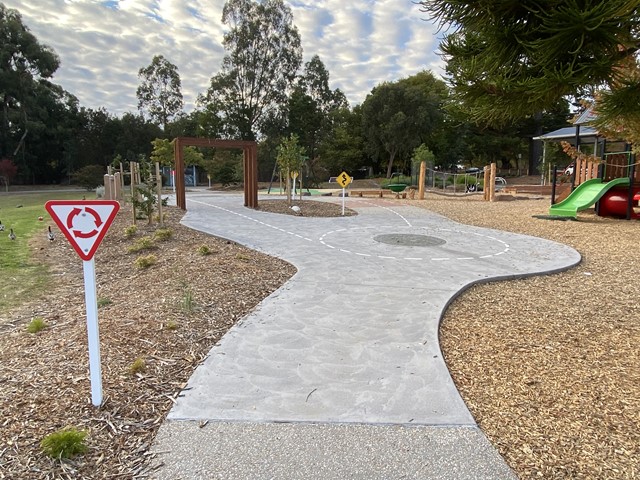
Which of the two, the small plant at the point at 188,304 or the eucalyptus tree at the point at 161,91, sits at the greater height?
the eucalyptus tree at the point at 161,91

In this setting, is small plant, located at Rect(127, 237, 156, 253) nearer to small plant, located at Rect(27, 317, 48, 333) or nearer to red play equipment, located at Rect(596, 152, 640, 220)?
small plant, located at Rect(27, 317, 48, 333)

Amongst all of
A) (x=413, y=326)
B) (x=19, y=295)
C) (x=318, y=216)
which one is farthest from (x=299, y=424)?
(x=318, y=216)

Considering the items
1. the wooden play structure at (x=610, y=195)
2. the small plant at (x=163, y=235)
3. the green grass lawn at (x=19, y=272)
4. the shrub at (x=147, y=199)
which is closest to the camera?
the green grass lawn at (x=19, y=272)

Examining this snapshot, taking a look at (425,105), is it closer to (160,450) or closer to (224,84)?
(224,84)

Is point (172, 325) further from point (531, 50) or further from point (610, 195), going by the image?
point (610, 195)

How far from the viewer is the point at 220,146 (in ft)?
50.4

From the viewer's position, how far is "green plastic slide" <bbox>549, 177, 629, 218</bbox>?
12.8m

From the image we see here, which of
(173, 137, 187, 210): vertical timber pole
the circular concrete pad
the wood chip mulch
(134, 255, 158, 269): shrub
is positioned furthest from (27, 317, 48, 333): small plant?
(173, 137, 187, 210): vertical timber pole

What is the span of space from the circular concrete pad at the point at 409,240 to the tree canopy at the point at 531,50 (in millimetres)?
6027

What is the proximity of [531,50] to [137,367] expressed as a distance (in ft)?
10.1

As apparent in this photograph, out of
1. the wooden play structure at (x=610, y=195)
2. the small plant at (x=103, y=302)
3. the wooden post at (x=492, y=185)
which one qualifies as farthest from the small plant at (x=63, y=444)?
the wooden post at (x=492, y=185)

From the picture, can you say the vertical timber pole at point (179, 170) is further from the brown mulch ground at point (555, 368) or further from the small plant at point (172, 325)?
the brown mulch ground at point (555, 368)

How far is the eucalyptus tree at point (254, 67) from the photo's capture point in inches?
1556

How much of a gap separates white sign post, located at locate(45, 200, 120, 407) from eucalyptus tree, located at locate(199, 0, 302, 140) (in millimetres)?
40721
